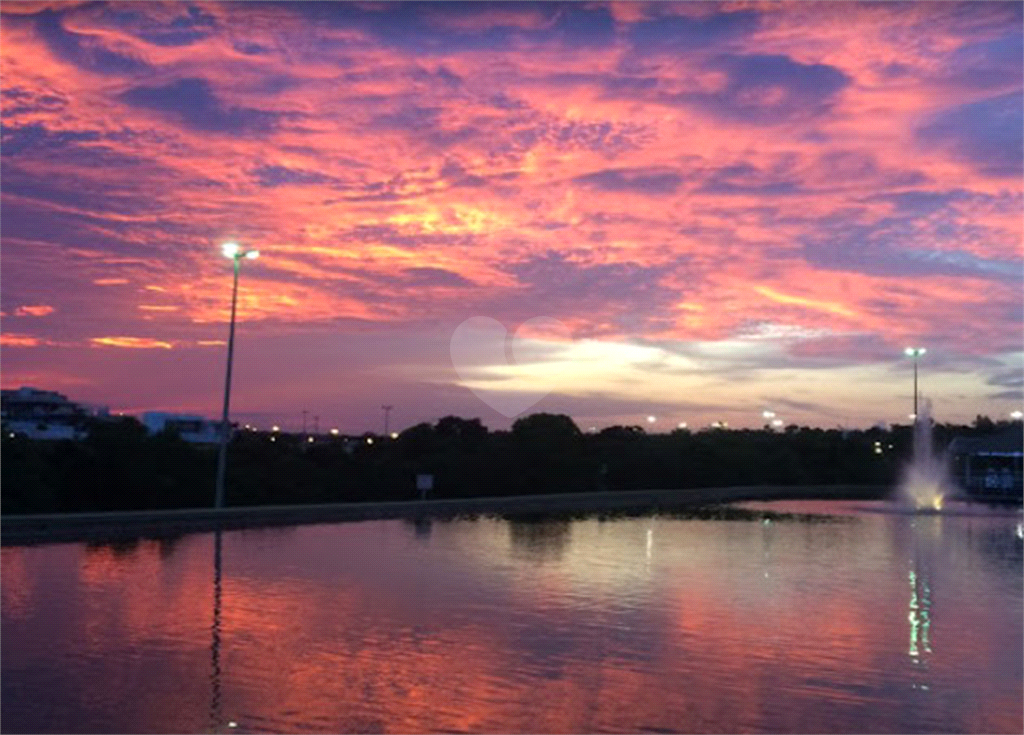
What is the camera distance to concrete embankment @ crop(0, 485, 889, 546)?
2530cm

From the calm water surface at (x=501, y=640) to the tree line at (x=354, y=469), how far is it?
13151 mm

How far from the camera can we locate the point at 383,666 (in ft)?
38.9

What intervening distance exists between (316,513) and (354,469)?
13.5 metres

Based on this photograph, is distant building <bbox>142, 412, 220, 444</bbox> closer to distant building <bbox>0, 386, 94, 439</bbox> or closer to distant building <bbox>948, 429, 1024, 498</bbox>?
distant building <bbox>0, 386, 94, 439</bbox>

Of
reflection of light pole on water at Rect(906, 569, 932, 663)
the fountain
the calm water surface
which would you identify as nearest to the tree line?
the fountain

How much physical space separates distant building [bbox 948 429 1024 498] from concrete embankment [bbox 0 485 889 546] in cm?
963

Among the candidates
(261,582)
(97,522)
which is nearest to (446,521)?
(97,522)

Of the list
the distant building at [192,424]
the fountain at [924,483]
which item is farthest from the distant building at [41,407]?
the fountain at [924,483]

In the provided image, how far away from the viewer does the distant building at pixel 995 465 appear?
61.7 m

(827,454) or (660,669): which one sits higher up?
(827,454)

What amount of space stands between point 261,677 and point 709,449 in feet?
197

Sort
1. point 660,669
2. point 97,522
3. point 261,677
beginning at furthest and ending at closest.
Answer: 1. point 97,522
2. point 660,669
3. point 261,677

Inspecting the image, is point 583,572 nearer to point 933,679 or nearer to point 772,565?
point 772,565

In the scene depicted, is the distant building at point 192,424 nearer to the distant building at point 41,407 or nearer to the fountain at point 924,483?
the distant building at point 41,407
